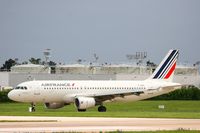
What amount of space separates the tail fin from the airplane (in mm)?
2344

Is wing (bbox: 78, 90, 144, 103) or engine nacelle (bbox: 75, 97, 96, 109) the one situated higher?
wing (bbox: 78, 90, 144, 103)

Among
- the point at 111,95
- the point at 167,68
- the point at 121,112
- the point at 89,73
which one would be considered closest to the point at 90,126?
the point at 121,112

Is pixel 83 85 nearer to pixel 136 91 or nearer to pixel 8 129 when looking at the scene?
pixel 136 91

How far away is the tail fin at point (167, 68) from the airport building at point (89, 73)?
3408 cm

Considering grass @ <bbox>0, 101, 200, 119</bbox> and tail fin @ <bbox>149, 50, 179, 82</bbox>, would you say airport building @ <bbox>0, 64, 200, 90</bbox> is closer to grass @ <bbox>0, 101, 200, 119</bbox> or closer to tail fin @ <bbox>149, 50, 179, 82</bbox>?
grass @ <bbox>0, 101, 200, 119</bbox>

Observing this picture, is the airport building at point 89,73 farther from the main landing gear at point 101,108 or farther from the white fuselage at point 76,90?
the main landing gear at point 101,108

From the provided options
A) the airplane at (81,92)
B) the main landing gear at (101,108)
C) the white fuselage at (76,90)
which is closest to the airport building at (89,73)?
the airplane at (81,92)

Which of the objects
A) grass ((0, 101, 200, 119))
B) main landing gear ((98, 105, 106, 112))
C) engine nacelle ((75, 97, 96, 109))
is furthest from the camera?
main landing gear ((98, 105, 106, 112))

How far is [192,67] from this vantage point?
500 feet

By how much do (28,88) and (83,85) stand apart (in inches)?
228

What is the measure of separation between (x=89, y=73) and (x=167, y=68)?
2180 inches

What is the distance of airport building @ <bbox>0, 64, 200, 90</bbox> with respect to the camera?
112 metres

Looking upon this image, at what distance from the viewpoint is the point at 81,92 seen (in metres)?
70.9

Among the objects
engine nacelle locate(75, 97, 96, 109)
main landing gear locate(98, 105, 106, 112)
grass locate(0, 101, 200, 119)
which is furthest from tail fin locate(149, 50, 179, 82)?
engine nacelle locate(75, 97, 96, 109)
